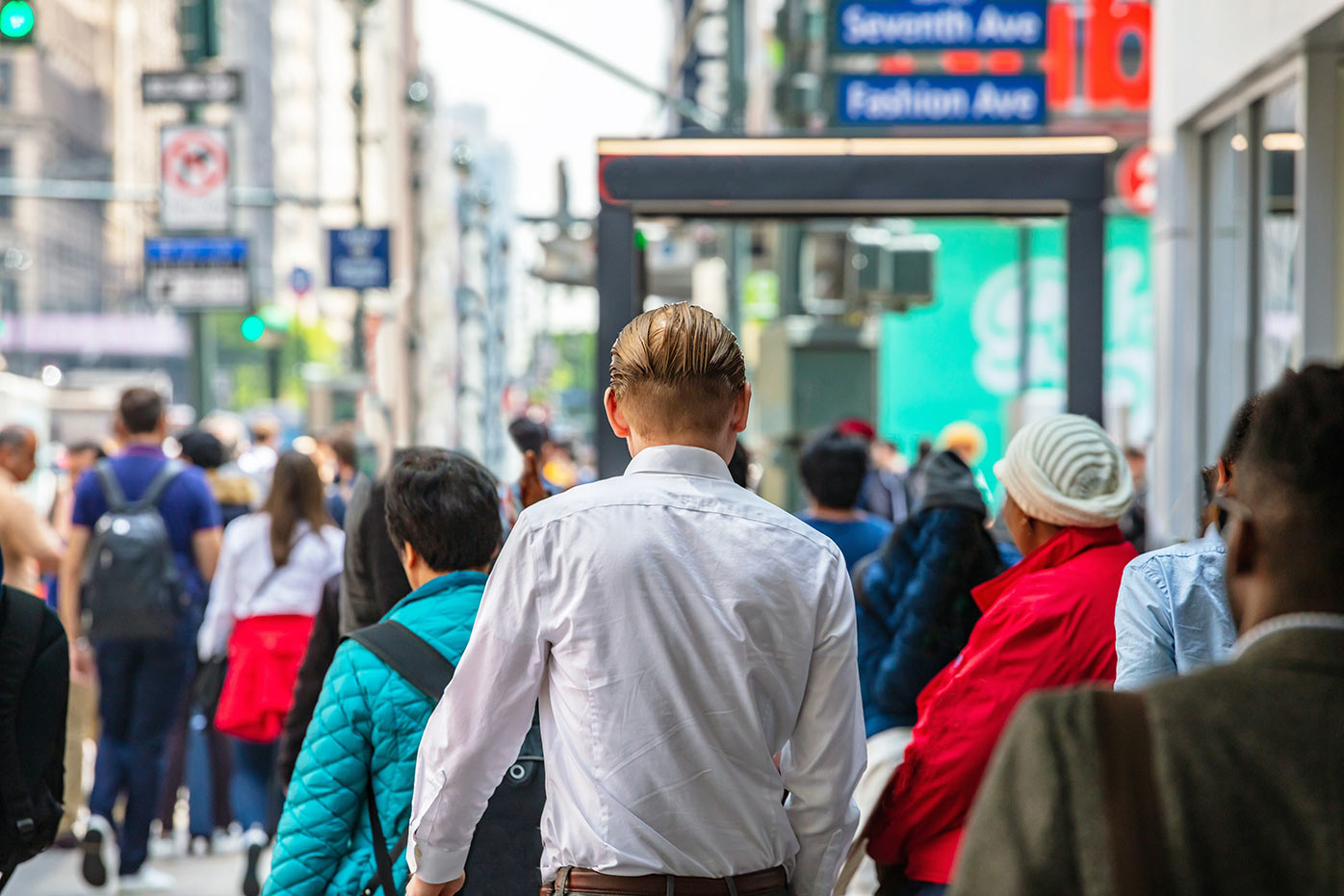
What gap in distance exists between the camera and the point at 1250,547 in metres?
1.73

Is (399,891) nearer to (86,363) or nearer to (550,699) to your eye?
(550,699)

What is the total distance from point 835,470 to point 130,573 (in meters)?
3.41

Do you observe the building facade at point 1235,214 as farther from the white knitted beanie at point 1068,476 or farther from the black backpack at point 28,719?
the black backpack at point 28,719

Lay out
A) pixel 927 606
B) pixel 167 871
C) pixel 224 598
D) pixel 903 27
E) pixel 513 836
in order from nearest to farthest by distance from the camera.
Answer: pixel 513 836, pixel 927 606, pixel 224 598, pixel 167 871, pixel 903 27

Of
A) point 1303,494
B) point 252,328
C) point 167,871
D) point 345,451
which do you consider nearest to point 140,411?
point 345,451

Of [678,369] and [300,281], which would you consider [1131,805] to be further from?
[300,281]

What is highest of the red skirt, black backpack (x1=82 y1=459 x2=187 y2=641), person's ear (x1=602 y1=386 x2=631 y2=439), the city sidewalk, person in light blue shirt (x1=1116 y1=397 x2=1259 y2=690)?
person's ear (x1=602 y1=386 x2=631 y2=439)

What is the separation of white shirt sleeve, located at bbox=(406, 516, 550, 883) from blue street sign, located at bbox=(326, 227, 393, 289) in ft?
71.3

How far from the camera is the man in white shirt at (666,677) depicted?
109 inches

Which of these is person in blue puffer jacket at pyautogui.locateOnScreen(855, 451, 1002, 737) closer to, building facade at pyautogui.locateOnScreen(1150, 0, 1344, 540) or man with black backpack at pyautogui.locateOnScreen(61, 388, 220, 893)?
building facade at pyautogui.locateOnScreen(1150, 0, 1344, 540)

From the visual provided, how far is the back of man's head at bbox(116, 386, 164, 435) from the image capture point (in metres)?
8.22

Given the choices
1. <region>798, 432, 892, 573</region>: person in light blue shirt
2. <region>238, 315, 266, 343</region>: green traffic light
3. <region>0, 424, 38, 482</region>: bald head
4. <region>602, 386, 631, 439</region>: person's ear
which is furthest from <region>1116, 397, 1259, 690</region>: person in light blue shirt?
<region>238, 315, 266, 343</region>: green traffic light

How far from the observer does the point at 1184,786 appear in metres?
1.58

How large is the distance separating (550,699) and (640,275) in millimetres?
4828
